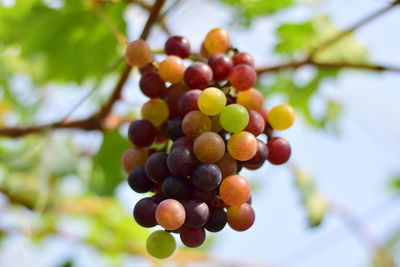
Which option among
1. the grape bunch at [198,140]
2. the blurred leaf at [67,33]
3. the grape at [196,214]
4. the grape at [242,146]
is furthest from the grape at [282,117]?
the blurred leaf at [67,33]

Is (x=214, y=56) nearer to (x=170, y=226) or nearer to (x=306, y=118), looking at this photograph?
(x=170, y=226)

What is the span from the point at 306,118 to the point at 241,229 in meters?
1.18

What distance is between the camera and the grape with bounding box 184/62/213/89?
79 centimetres

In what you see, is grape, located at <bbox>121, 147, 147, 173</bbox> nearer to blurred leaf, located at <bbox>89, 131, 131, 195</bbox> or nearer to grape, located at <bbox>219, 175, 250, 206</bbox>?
grape, located at <bbox>219, 175, 250, 206</bbox>

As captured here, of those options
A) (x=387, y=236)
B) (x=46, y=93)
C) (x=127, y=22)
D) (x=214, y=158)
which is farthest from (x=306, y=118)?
(x=214, y=158)

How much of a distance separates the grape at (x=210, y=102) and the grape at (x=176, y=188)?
101 millimetres

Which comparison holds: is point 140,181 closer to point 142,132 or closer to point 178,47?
point 142,132

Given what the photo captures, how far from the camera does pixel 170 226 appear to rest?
2.21ft

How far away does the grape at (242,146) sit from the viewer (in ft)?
2.37

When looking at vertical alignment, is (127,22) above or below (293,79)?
below

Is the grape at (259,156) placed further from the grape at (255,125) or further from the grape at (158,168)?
the grape at (158,168)

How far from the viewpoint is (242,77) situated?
2.67ft

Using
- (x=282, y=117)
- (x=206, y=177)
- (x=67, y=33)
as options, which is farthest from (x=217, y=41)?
(x=67, y=33)

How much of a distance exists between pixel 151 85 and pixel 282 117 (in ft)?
0.68
